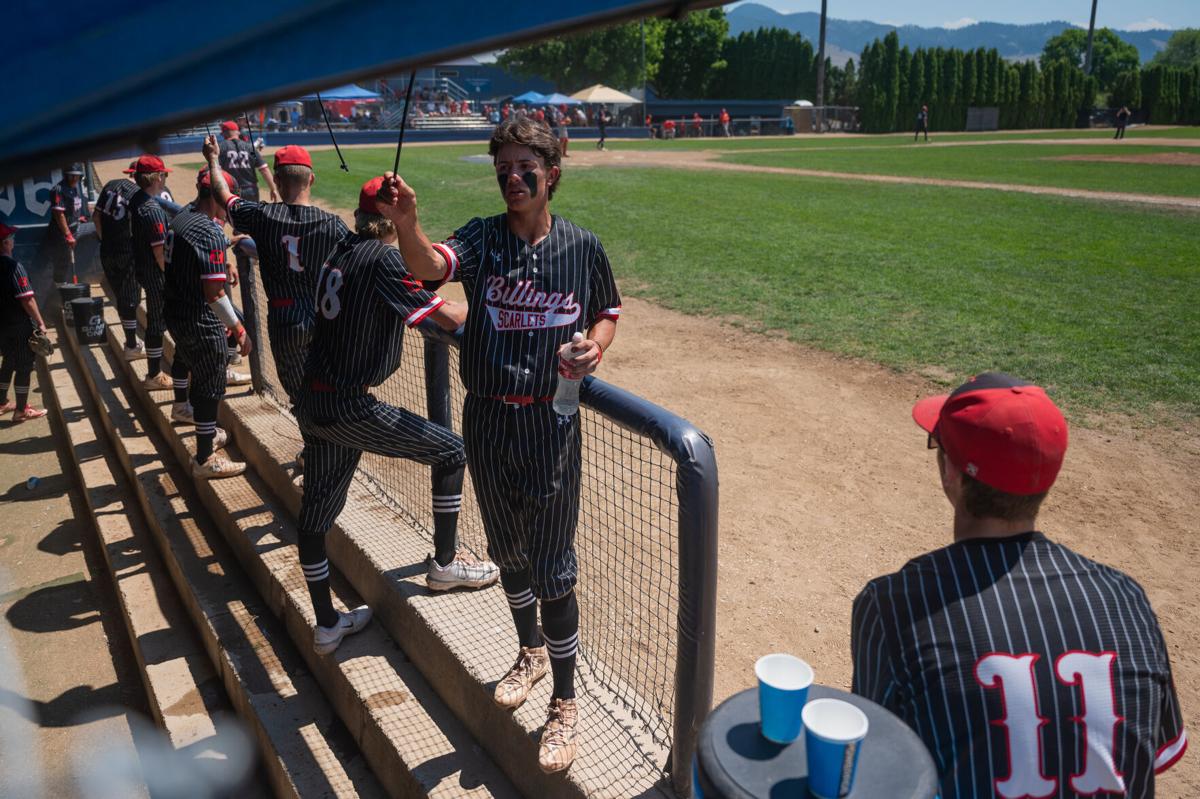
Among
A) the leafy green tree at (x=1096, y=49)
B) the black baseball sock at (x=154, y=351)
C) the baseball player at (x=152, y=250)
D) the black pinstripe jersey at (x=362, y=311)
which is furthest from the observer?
the leafy green tree at (x=1096, y=49)

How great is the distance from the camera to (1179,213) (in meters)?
16.5

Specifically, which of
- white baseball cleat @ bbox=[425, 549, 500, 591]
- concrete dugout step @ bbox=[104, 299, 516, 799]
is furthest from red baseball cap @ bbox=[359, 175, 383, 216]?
concrete dugout step @ bbox=[104, 299, 516, 799]

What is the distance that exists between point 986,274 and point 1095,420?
17.4ft

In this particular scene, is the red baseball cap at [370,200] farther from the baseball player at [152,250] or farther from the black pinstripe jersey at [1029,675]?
the baseball player at [152,250]

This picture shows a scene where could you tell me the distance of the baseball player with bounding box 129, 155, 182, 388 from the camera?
6977mm

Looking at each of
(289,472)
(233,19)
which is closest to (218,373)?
(289,472)

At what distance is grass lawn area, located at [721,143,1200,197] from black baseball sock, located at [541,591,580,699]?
2121 cm

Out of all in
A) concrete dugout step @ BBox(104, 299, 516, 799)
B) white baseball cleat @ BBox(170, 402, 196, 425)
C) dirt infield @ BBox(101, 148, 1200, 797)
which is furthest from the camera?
white baseball cleat @ BBox(170, 402, 196, 425)

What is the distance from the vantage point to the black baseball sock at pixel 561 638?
2.96 metres

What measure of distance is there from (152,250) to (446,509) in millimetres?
4702

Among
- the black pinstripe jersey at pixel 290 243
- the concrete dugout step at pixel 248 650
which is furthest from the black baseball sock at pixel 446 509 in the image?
the black pinstripe jersey at pixel 290 243

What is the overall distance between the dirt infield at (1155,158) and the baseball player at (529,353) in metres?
30.1

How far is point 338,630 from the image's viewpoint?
12.7 ft

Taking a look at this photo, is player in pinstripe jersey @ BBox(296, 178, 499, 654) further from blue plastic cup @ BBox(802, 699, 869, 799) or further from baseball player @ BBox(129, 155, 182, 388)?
baseball player @ BBox(129, 155, 182, 388)
